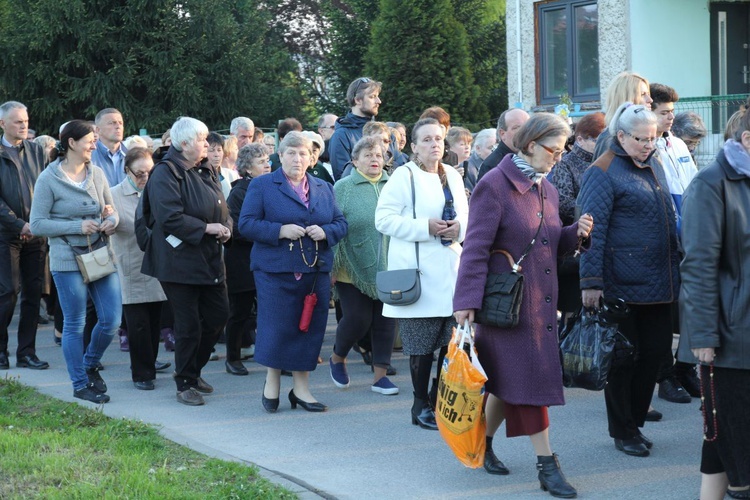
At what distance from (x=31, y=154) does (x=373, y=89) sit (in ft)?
10.7

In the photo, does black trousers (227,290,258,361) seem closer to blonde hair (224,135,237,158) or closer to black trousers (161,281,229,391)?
black trousers (161,281,229,391)

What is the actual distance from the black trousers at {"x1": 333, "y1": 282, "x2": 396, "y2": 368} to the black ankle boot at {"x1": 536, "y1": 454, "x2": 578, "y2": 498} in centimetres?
283

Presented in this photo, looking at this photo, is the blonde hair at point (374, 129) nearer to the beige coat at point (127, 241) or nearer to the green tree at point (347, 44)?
the beige coat at point (127, 241)

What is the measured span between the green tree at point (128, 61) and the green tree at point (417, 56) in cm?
463

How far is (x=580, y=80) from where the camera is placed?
17203 mm

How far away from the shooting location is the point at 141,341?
865cm

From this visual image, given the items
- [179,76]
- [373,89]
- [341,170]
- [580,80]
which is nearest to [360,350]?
[341,170]

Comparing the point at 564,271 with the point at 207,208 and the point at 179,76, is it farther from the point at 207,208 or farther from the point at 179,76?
the point at 179,76

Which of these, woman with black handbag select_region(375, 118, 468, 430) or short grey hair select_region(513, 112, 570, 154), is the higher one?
short grey hair select_region(513, 112, 570, 154)

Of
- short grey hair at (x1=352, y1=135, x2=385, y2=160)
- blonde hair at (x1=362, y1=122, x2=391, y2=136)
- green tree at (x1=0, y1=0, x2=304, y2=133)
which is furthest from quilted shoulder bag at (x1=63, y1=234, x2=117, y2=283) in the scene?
green tree at (x1=0, y1=0, x2=304, y2=133)

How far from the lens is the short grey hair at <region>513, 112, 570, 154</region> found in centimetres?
566

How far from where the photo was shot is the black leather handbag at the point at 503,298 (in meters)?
5.52

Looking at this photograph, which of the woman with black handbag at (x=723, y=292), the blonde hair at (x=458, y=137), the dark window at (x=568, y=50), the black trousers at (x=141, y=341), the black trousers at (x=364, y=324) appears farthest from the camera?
the dark window at (x=568, y=50)

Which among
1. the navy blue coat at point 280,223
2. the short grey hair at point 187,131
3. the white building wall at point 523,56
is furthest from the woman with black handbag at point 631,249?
the white building wall at point 523,56
